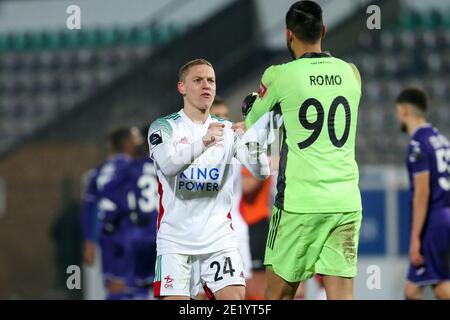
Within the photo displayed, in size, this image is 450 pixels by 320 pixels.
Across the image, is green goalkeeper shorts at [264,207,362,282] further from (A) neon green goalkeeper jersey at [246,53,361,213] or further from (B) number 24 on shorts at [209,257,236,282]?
(B) number 24 on shorts at [209,257,236,282]

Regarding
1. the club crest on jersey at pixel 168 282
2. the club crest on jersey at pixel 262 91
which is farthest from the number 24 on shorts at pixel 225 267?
the club crest on jersey at pixel 262 91

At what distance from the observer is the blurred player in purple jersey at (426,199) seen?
29.2 feet

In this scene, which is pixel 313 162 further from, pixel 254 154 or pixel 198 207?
pixel 198 207

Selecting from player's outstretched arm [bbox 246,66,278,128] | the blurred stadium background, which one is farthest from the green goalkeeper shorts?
the blurred stadium background

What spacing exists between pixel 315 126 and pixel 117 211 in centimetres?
482

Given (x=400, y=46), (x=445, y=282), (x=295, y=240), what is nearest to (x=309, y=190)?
(x=295, y=240)

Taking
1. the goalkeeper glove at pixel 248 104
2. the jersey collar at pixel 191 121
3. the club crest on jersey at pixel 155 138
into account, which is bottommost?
the club crest on jersey at pixel 155 138

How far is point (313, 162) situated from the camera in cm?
592

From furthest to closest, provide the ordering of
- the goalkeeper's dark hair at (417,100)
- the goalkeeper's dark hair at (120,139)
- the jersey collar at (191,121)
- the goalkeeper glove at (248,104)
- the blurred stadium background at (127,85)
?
the blurred stadium background at (127,85) < the goalkeeper's dark hair at (120,139) < the goalkeeper's dark hair at (417,100) < the jersey collar at (191,121) < the goalkeeper glove at (248,104)

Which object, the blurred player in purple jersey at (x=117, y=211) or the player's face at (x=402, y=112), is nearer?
the player's face at (x=402, y=112)

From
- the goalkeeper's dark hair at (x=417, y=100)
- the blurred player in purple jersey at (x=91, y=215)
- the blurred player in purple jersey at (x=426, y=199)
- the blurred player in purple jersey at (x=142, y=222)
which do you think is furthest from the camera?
the blurred player in purple jersey at (x=91, y=215)

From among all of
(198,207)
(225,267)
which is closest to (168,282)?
(225,267)

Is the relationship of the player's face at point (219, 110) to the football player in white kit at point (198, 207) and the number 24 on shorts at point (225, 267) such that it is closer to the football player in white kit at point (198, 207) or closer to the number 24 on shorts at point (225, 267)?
the football player in white kit at point (198, 207)

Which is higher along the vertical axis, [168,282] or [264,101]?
[264,101]
